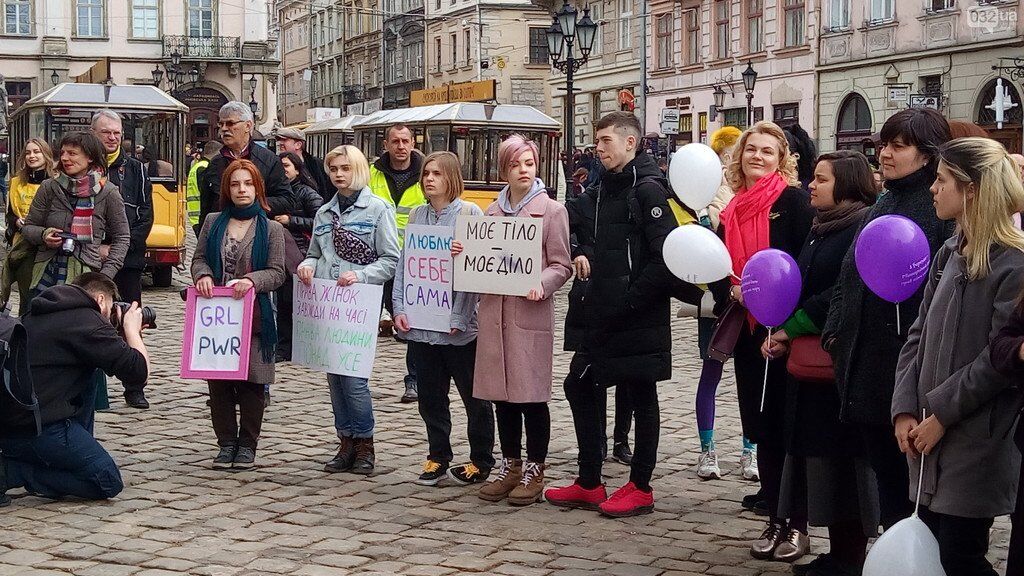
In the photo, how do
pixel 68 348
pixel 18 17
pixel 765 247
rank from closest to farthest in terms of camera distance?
pixel 765 247, pixel 68 348, pixel 18 17

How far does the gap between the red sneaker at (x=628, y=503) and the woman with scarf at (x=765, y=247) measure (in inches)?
22.3

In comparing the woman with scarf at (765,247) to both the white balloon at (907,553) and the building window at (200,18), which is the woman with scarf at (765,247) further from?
the building window at (200,18)

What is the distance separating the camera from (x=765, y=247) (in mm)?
6211

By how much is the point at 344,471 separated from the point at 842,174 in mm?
3360

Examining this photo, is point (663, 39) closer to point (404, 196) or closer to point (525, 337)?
point (404, 196)

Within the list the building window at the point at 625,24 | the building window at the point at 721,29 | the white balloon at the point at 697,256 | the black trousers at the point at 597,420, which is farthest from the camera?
the building window at the point at 625,24

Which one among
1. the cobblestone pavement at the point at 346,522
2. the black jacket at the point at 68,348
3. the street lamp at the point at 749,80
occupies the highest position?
the street lamp at the point at 749,80

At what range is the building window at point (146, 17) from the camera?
56.4 m

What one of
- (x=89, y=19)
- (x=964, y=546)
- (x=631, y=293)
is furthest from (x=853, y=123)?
(x=964, y=546)

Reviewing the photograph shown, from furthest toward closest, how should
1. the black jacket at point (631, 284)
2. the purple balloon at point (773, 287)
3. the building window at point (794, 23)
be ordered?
the building window at point (794, 23)
the black jacket at point (631, 284)
the purple balloon at point (773, 287)

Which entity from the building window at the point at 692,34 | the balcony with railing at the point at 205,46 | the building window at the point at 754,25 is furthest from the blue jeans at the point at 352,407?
the balcony with railing at the point at 205,46

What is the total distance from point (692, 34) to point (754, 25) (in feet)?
13.4

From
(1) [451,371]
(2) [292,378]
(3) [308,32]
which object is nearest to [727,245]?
(1) [451,371]

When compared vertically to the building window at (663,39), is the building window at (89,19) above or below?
above
